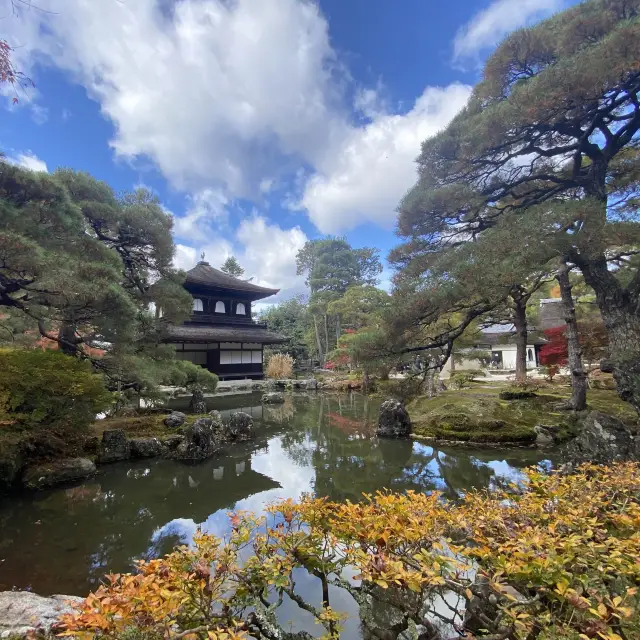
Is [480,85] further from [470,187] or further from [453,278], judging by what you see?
[453,278]

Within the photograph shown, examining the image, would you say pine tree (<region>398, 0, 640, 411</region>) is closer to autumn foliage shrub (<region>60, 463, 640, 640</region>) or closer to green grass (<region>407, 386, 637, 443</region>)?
green grass (<region>407, 386, 637, 443</region>)

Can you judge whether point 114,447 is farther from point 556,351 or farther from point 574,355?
point 556,351

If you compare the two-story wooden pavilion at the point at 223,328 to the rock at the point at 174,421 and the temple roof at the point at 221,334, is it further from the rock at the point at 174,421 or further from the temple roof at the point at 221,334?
the rock at the point at 174,421

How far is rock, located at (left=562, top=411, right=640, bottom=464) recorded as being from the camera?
14.8 ft

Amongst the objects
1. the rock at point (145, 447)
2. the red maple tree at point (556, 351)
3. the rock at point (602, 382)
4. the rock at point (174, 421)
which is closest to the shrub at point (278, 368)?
the rock at point (174, 421)

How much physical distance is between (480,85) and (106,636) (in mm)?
7560

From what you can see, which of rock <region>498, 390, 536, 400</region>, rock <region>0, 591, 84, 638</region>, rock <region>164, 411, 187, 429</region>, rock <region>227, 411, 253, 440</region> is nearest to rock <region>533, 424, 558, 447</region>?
rock <region>498, 390, 536, 400</region>

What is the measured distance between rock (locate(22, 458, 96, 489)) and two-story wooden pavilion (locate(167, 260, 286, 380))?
406 inches

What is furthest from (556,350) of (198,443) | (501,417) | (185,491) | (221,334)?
(221,334)

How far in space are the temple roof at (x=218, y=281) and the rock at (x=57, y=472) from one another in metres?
12.0

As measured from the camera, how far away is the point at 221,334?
56.3 ft

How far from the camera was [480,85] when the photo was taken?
580 centimetres

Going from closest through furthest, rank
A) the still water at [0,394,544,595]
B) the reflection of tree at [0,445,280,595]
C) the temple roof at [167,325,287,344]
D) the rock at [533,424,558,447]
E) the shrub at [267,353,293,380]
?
the reflection of tree at [0,445,280,595]
the still water at [0,394,544,595]
the rock at [533,424,558,447]
the temple roof at [167,325,287,344]
the shrub at [267,353,293,380]

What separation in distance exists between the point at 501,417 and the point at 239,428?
5.91 m
